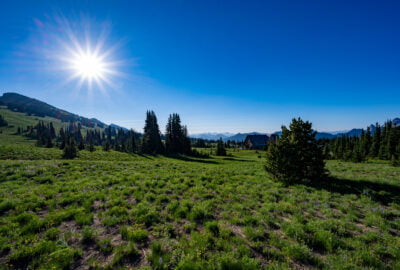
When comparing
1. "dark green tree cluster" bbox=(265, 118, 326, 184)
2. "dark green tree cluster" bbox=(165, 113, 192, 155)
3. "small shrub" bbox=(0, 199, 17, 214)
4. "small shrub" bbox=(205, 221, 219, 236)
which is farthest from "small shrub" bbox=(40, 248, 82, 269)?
"dark green tree cluster" bbox=(165, 113, 192, 155)

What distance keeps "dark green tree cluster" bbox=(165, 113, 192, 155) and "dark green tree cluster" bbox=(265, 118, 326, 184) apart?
51517mm

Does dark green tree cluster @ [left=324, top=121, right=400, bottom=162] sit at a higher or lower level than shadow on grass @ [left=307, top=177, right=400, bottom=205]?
higher

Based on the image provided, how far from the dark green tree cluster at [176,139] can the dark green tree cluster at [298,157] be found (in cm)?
5152

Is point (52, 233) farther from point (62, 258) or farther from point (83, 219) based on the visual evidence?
point (62, 258)

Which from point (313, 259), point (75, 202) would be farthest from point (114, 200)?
point (313, 259)

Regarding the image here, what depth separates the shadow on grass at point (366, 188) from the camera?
31.2ft

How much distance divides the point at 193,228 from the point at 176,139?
193ft

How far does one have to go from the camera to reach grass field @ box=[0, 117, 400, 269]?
175 inches

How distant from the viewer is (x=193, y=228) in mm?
6188

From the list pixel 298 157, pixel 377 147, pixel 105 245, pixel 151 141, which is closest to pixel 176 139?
pixel 151 141

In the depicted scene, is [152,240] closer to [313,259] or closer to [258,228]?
[258,228]

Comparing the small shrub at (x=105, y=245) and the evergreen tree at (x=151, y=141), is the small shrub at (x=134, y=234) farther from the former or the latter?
the evergreen tree at (x=151, y=141)

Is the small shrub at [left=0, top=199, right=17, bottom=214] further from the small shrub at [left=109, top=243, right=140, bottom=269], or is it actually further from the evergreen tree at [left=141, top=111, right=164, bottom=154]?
the evergreen tree at [left=141, top=111, right=164, bottom=154]

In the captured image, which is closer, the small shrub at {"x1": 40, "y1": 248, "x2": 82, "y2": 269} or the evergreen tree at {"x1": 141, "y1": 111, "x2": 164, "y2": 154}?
→ the small shrub at {"x1": 40, "y1": 248, "x2": 82, "y2": 269}
